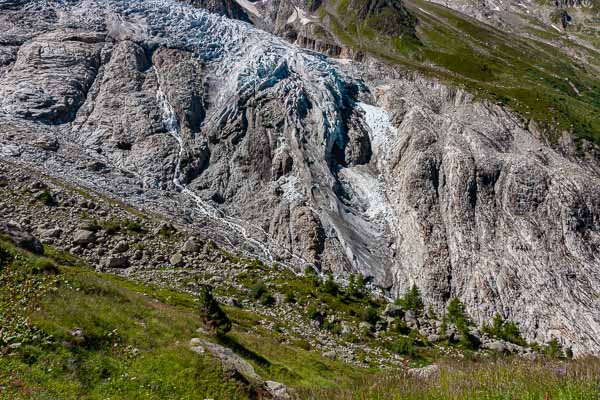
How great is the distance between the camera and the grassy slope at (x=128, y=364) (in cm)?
757

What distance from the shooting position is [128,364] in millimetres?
15438

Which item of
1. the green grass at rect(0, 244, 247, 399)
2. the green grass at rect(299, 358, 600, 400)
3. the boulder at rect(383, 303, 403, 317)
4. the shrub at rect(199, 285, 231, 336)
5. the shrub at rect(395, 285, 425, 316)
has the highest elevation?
the green grass at rect(299, 358, 600, 400)

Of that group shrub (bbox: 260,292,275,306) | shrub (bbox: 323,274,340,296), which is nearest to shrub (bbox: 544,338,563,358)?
shrub (bbox: 323,274,340,296)

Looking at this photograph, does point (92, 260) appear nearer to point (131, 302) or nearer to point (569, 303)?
point (131, 302)

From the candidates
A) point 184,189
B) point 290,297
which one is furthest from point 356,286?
point 184,189

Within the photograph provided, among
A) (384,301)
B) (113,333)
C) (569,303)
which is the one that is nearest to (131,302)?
(113,333)

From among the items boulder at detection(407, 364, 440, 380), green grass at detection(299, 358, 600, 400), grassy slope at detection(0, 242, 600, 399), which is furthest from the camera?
boulder at detection(407, 364, 440, 380)

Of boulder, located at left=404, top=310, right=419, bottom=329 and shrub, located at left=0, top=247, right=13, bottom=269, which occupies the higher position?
shrub, located at left=0, top=247, right=13, bottom=269

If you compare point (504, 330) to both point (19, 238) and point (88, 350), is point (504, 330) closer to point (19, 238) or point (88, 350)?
point (88, 350)

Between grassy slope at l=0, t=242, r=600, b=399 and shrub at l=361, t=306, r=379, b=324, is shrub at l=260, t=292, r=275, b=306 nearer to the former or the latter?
shrub at l=361, t=306, r=379, b=324

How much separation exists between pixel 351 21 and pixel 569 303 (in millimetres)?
174682

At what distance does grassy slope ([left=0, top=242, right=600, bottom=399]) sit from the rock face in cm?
3308

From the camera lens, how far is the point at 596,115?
371 feet

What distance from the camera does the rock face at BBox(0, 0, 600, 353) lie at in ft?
184
